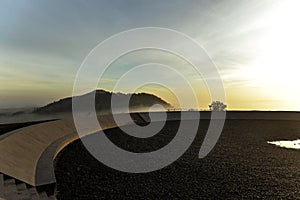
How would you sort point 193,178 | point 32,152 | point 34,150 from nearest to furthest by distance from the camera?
point 193,178
point 32,152
point 34,150

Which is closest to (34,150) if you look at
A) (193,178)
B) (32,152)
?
(32,152)

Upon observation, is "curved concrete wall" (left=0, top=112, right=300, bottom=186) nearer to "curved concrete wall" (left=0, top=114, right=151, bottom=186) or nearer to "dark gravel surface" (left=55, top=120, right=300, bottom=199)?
"curved concrete wall" (left=0, top=114, right=151, bottom=186)

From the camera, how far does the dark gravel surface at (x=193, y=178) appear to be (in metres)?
7.80

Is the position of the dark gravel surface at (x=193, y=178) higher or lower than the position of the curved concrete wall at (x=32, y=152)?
lower

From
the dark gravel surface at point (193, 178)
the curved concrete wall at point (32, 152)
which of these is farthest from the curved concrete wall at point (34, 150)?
the dark gravel surface at point (193, 178)

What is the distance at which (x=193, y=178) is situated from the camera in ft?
30.7

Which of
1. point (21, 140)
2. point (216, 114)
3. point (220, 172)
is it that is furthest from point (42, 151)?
point (216, 114)

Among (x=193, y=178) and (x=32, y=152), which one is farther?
(x=32, y=152)

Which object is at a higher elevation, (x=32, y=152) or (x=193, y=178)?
(x=32, y=152)

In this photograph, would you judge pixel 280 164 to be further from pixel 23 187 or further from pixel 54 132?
pixel 54 132

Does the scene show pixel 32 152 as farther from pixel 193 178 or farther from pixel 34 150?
pixel 193 178

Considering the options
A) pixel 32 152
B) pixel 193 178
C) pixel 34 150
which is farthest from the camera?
pixel 34 150

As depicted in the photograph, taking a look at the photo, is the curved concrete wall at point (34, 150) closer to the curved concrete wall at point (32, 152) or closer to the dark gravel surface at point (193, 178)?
the curved concrete wall at point (32, 152)

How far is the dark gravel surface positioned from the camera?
7805 millimetres
